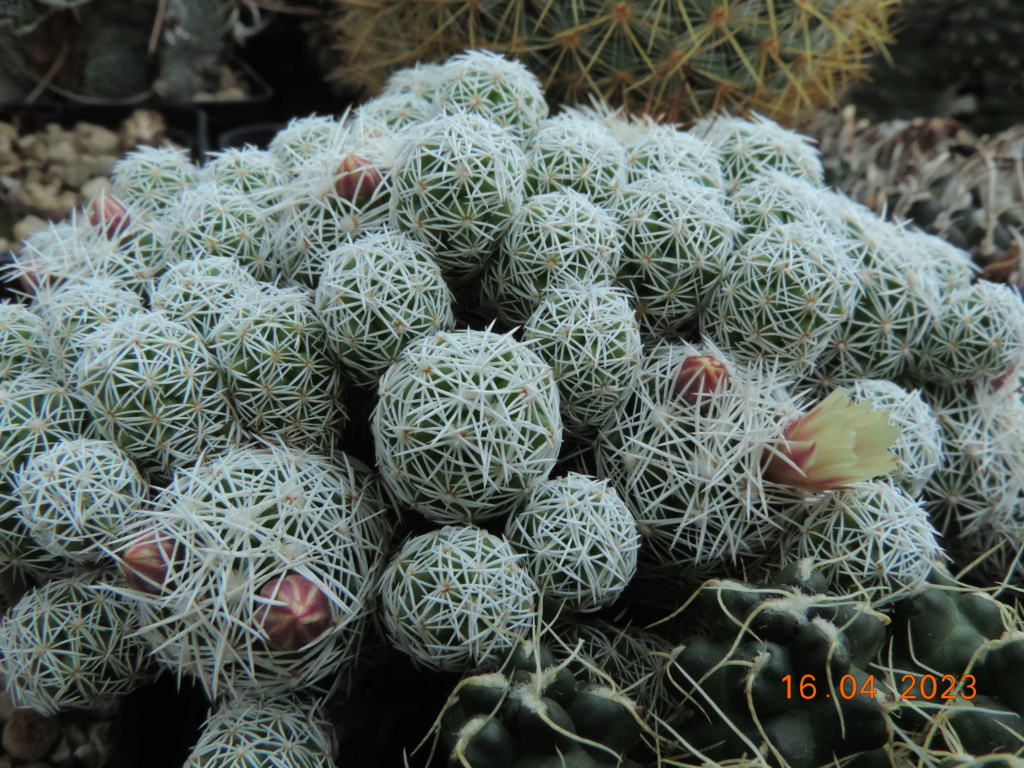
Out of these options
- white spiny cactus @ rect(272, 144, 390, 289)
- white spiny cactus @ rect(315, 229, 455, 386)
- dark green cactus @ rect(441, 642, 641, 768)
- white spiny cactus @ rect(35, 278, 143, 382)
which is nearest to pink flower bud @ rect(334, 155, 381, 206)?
white spiny cactus @ rect(272, 144, 390, 289)

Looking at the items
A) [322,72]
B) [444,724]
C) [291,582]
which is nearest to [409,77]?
[291,582]

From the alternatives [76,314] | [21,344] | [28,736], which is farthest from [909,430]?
[28,736]

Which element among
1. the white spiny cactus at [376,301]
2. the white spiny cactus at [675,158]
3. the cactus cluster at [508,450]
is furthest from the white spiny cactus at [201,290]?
the white spiny cactus at [675,158]

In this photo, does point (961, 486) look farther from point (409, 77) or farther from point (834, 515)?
point (409, 77)

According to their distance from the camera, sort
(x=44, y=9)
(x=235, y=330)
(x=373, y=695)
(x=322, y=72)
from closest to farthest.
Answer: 1. (x=235, y=330)
2. (x=373, y=695)
3. (x=44, y=9)
4. (x=322, y=72)

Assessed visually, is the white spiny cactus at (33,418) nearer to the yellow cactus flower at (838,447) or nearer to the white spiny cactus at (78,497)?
the white spiny cactus at (78,497)

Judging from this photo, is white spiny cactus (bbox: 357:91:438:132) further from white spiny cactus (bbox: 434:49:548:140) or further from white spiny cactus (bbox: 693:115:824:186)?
white spiny cactus (bbox: 693:115:824:186)
